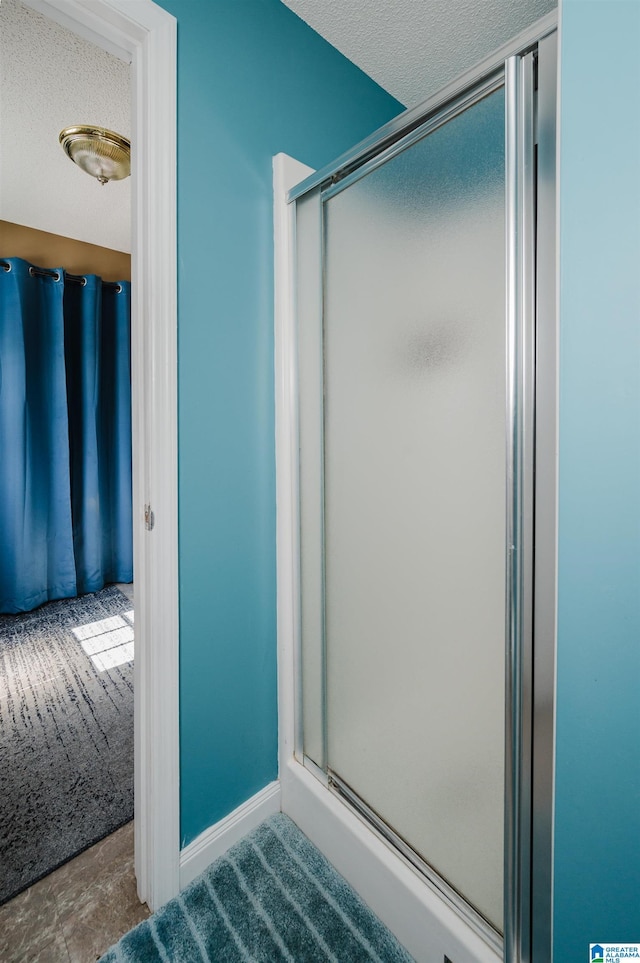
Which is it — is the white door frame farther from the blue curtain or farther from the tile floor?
the blue curtain

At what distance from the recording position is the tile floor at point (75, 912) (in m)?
1.03

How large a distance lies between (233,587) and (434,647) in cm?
60

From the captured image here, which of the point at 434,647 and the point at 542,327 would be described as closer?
the point at 542,327

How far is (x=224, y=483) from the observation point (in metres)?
1.24

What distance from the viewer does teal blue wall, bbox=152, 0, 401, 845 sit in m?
1.15

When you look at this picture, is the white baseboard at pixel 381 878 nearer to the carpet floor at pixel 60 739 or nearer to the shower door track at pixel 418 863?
the shower door track at pixel 418 863

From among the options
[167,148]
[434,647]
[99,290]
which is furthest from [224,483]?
[99,290]

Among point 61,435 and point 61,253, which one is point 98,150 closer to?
point 61,253

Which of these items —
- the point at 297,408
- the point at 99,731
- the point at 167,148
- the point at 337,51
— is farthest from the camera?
the point at 99,731

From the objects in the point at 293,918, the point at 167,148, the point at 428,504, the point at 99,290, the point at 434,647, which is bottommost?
the point at 293,918

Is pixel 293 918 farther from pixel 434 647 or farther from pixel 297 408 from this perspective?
pixel 297 408

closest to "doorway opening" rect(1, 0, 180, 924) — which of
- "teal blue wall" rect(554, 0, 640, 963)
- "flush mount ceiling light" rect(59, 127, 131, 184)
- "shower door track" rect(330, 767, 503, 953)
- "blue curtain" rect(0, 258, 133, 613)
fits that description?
"shower door track" rect(330, 767, 503, 953)

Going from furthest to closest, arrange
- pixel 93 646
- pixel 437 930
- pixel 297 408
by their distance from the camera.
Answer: pixel 93 646, pixel 297 408, pixel 437 930
